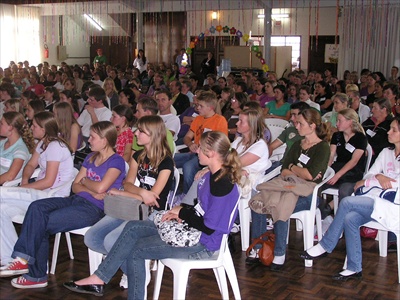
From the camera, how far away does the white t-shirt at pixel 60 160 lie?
4094mm

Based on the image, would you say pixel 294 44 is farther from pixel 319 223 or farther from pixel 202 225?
pixel 202 225

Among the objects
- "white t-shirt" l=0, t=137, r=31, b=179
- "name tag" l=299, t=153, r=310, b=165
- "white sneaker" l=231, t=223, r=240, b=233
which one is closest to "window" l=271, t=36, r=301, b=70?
"white sneaker" l=231, t=223, r=240, b=233

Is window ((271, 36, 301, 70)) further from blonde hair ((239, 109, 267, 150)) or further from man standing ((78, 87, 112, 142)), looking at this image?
blonde hair ((239, 109, 267, 150))

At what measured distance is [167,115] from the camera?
19.8 feet

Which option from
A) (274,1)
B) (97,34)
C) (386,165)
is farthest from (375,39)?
(386,165)

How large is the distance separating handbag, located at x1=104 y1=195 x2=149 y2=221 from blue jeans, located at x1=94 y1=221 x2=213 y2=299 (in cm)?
8

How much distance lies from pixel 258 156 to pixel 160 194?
1089 mm

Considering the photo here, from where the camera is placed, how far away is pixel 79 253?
4.44 metres

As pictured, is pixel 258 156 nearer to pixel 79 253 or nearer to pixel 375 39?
pixel 79 253

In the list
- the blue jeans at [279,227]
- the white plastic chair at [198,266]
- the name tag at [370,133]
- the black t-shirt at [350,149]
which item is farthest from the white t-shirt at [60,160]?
the name tag at [370,133]

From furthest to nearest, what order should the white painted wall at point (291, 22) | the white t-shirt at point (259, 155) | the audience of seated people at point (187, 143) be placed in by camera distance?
1. the white painted wall at point (291, 22)
2. the white t-shirt at point (259, 155)
3. the audience of seated people at point (187, 143)

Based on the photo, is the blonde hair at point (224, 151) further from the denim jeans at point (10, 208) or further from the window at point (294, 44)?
the window at point (294, 44)

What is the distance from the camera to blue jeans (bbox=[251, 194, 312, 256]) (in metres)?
4.15

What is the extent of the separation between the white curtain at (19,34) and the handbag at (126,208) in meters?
13.8
